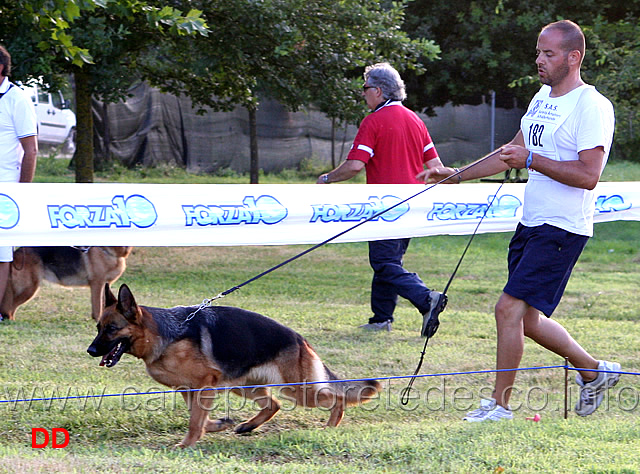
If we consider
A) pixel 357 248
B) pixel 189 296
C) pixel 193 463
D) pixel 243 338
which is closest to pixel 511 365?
pixel 243 338

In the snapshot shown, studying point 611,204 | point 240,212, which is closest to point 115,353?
point 240,212

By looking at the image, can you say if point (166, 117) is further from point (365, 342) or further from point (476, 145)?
point (365, 342)

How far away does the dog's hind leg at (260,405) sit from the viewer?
179 inches

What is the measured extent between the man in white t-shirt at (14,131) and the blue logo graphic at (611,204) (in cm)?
481

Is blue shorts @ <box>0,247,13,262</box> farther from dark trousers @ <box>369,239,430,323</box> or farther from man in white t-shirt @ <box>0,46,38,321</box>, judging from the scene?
dark trousers @ <box>369,239,430,323</box>

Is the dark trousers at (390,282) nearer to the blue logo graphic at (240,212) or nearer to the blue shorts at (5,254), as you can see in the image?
the blue logo graphic at (240,212)

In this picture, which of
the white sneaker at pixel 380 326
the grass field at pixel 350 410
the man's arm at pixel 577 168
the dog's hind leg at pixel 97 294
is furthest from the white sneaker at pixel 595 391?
the dog's hind leg at pixel 97 294

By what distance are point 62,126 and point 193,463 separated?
69.3ft

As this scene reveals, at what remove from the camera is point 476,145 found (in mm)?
23000

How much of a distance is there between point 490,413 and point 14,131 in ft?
13.5

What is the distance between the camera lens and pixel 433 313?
5.72m

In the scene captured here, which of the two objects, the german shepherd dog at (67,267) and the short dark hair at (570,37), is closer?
the short dark hair at (570,37)

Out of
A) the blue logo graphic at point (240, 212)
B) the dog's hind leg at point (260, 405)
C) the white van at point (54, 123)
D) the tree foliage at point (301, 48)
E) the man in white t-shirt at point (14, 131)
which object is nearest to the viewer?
the dog's hind leg at point (260, 405)

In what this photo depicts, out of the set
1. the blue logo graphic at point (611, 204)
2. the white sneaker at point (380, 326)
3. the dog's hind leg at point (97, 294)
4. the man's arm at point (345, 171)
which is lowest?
the white sneaker at point (380, 326)
